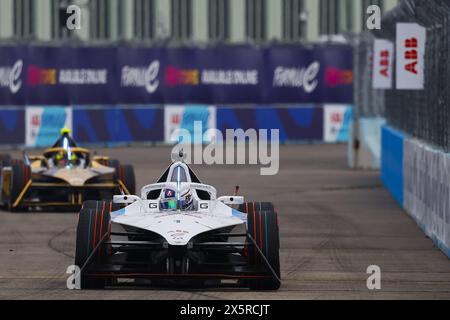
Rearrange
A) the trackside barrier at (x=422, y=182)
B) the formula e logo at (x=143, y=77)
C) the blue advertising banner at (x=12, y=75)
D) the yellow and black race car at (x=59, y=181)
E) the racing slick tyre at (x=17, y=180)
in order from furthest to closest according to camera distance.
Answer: the formula e logo at (x=143, y=77) → the blue advertising banner at (x=12, y=75) → the yellow and black race car at (x=59, y=181) → the racing slick tyre at (x=17, y=180) → the trackside barrier at (x=422, y=182)

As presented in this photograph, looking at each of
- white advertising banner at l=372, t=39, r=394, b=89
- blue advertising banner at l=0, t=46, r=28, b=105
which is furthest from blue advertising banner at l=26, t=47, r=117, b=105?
white advertising banner at l=372, t=39, r=394, b=89

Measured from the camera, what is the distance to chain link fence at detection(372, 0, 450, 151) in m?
19.3

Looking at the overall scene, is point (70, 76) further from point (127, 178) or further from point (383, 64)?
point (127, 178)

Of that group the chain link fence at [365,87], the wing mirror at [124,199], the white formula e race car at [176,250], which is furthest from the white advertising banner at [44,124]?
the white formula e race car at [176,250]

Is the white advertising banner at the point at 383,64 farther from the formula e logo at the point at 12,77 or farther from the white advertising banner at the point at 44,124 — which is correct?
the formula e logo at the point at 12,77

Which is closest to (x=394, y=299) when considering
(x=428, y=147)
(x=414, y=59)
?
(x=428, y=147)

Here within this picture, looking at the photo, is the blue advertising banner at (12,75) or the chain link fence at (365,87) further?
the blue advertising banner at (12,75)

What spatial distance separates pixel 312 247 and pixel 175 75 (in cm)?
2585

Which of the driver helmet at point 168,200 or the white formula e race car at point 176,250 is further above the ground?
the driver helmet at point 168,200

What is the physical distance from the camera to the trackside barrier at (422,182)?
17859mm

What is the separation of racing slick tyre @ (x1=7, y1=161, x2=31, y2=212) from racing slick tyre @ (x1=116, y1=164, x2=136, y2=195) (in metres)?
1.43

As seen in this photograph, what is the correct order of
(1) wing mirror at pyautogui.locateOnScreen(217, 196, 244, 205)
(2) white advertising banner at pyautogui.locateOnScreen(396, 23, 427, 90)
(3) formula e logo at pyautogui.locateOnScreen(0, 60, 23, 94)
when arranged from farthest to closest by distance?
(3) formula e logo at pyautogui.locateOnScreen(0, 60, 23, 94), (2) white advertising banner at pyautogui.locateOnScreen(396, 23, 427, 90), (1) wing mirror at pyautogui.locateOnScreen(217, 196, 244, 205)

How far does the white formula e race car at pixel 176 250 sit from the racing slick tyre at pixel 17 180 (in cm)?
842

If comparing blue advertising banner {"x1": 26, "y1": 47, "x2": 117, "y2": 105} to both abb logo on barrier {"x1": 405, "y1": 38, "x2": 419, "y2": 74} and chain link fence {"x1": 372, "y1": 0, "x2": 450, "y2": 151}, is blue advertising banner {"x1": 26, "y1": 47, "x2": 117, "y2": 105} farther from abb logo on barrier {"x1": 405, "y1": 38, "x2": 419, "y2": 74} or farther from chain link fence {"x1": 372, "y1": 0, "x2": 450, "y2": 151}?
abb logo on barrier {"x1": 405, "y1": 38, "x2": 419, "y2": 74}
